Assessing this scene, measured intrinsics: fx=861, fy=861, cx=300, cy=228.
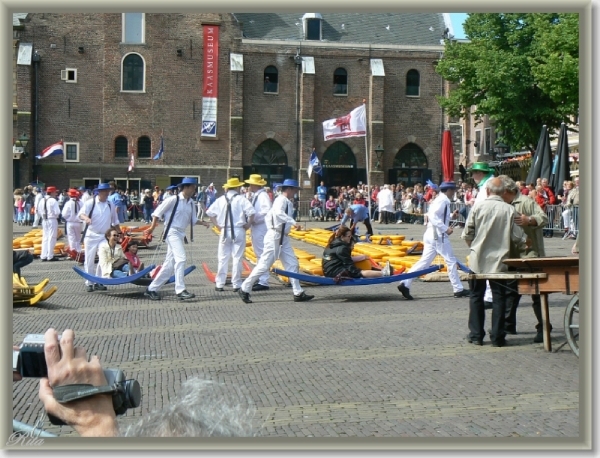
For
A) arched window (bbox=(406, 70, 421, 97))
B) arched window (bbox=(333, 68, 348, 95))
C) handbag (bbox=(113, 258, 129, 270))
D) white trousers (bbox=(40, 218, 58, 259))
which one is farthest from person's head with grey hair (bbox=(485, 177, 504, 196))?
arched window (bbox=(406, 70, 421, 97))

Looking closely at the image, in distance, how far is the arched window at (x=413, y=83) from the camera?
171 ft

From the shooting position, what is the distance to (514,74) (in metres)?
37.6

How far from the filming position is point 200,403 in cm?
267

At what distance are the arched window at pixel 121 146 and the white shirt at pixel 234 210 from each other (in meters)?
35.6

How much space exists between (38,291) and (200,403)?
10.9 metres

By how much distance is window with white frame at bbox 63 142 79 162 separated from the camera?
47.8 meters

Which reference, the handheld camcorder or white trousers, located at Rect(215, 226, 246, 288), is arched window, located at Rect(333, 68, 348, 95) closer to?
white trousers, located at Rect(215, 226, 246, 288)

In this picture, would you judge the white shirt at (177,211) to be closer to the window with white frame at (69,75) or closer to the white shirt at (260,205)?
the white shirt at (260,205)

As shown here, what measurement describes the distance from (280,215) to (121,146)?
37.1 meters

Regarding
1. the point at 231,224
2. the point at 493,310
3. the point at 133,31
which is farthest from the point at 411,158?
the point at 493,310

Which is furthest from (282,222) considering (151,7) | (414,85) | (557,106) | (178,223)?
(414,85)

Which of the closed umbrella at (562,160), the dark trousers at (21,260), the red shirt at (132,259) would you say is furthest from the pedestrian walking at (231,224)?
the closed umbrella at (562,160)

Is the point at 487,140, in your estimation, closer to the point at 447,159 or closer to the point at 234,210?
the point at 447,159

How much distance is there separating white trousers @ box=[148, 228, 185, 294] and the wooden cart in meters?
5.84
